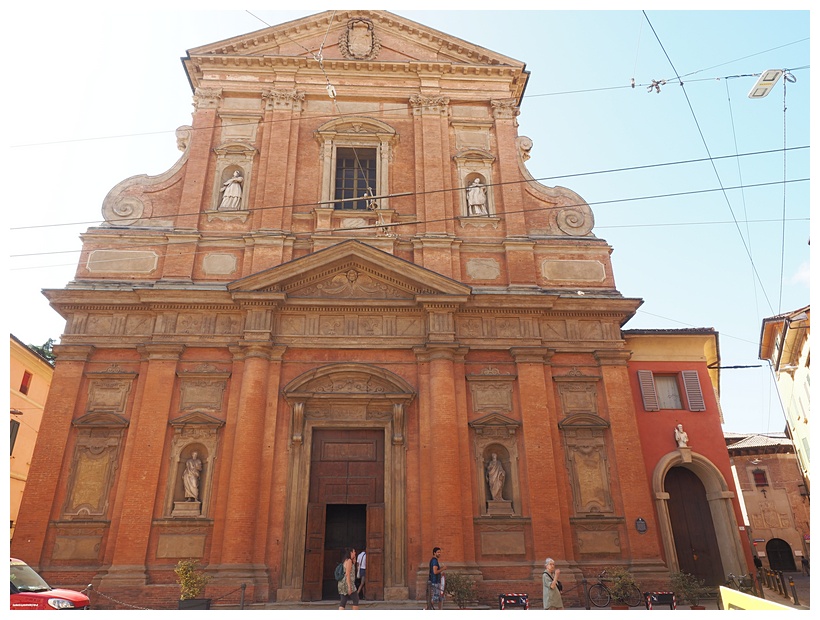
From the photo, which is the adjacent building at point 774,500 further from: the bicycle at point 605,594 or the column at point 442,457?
the column at point 442,457

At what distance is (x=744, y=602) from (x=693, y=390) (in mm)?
8717

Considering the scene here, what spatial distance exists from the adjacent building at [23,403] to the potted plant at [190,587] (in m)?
11.7

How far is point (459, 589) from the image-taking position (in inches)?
455

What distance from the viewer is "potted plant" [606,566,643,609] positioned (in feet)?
39.1

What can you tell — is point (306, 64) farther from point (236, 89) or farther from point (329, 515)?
point (329, 515)

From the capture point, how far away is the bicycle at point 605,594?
1201 centimetres

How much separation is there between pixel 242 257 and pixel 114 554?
7.74m

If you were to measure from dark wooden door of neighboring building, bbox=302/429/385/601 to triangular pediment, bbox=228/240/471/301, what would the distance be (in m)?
3.62

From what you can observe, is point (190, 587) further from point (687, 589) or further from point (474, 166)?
point (474, 166)

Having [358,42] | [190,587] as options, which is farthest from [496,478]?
[358,42]

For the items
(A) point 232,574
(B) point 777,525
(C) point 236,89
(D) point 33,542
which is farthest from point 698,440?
(B) point 777,525

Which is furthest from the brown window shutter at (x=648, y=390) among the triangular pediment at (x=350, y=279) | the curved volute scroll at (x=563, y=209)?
the triangular pediment at (x=350, y=279)

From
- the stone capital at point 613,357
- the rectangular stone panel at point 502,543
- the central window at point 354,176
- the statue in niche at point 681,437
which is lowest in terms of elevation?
the rectangular stone panel at point 502,543

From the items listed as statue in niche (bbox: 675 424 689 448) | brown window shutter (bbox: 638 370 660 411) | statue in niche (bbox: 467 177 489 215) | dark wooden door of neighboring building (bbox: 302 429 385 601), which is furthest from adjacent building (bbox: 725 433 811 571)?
dark wooden door of neighboring building (bbox: 302 429 385 601)
